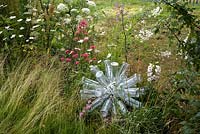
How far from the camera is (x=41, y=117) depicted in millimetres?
3920

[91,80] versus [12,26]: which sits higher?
[12,26]

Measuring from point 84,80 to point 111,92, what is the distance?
0.94ft

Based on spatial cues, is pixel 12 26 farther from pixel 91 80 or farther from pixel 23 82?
pixel 91 80

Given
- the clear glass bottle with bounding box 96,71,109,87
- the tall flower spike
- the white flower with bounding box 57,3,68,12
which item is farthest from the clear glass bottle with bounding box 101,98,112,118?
the white flower with bounding box 57,3,68,12

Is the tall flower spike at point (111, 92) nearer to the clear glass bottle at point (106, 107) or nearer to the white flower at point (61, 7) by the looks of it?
the clear glass bottle at point (106, 107)

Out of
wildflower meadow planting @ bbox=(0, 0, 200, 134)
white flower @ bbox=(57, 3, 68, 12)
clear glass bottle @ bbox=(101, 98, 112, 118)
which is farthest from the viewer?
white flower @ bbox=(57, 3, 68, 12)

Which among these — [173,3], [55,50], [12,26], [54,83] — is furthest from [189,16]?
[12,26]

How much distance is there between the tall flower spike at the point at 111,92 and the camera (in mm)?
4141

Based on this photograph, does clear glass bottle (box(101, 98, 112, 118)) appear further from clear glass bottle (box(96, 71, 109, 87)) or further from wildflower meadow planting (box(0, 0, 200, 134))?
clear glass bottle (box(96, 71, 109, 87))

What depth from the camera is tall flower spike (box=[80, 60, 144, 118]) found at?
A: 13.6 feet

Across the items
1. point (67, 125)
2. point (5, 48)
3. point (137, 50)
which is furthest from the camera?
point (137, 50)

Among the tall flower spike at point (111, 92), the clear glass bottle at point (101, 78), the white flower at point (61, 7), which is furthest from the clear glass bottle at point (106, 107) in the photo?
the white flower at point (61, 7)

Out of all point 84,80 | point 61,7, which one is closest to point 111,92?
point 84,80

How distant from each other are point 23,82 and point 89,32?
158 cm
